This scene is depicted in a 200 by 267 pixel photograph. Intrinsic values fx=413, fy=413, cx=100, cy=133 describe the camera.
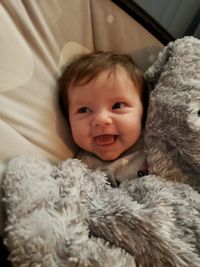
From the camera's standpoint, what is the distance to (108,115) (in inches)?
37.5

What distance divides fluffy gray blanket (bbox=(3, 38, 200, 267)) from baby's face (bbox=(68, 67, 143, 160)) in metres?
0.09

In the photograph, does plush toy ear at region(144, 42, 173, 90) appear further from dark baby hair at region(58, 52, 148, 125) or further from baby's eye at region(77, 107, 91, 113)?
baby's eye at region(77, 107, 91, 113)

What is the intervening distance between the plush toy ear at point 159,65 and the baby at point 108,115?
45 millimetres

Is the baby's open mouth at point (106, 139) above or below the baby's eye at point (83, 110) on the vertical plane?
below

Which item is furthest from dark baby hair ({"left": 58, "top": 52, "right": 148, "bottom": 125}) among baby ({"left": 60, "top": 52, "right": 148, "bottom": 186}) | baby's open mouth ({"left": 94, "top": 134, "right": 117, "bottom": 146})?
baby's open mouth ({"left": 94, "top": 134, "right": 117, "bottom": 146})

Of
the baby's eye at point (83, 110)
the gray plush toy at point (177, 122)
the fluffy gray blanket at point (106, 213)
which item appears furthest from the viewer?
the baby's eye at point (83, 110)

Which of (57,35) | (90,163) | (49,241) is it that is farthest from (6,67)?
(49,241)

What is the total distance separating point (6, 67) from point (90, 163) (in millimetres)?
304

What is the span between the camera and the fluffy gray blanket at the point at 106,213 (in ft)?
2.18

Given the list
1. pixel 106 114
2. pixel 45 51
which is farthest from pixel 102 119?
pixel 45 51

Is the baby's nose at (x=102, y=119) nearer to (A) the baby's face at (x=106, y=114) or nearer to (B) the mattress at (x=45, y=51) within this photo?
(A) the baby's face at (x=106, y=114)

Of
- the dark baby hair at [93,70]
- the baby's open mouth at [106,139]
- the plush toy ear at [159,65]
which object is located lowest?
the baby's open mouth at [106,139]

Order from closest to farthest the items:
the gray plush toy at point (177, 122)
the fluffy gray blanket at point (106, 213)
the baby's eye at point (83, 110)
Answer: the fluffy gray blanket at point (106, 213) → the gray plush toy at point (177, 122) → the baby's eye at point (83, 110)

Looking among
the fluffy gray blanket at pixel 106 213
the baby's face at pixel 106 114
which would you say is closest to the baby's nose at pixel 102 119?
the baby's face at pixel 106 114
